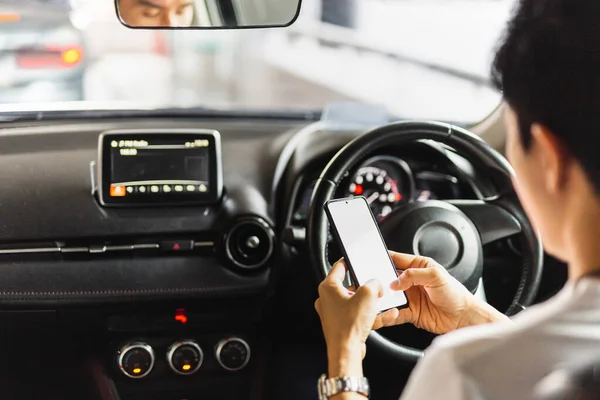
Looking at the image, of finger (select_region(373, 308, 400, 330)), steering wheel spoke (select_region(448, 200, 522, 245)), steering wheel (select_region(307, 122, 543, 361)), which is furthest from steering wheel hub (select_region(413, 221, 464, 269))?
finger (select_region(373, 308, 400, 330))

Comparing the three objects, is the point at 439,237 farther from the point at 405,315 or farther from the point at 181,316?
the point at 181,316

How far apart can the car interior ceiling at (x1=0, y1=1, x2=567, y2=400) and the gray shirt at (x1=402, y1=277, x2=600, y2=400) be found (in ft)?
4.36

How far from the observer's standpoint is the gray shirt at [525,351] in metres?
1.14

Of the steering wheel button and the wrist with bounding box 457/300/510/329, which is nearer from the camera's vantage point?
the wrist with bounding box 457/300/510/329

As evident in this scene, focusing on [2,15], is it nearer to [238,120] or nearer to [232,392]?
[238,120]

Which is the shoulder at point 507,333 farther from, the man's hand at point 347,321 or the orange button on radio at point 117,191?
the orange button on radio at point 117,191

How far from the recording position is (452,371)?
1.16m

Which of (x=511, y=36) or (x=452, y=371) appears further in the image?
(x=511, y=36)

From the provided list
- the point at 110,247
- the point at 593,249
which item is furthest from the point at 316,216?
the point at 593,249

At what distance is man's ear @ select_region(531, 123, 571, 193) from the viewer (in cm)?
120

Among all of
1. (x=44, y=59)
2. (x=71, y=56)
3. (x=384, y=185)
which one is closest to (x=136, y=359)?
(x=384, y=185)

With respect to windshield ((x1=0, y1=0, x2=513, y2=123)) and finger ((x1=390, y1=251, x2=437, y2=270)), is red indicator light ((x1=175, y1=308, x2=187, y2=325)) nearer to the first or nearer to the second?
finger ((x1=390, y1=251, x2=437, y2=270))

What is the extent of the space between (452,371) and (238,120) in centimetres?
204

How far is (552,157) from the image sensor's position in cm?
121
